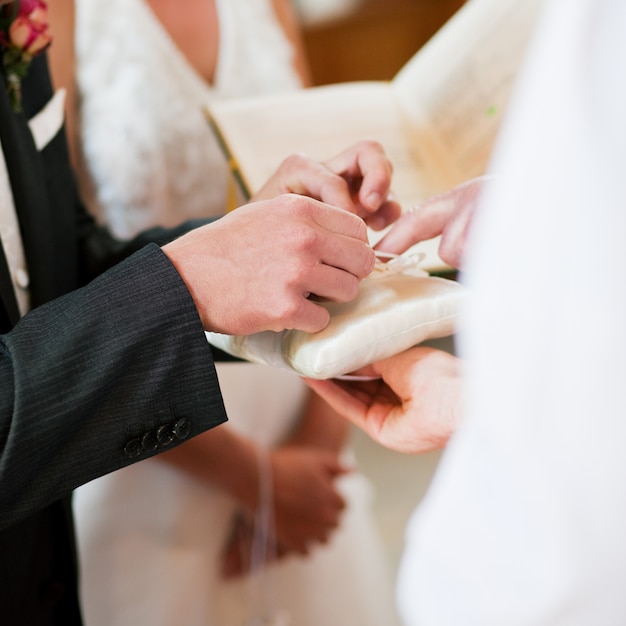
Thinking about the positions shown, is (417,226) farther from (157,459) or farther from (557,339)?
(157,459)

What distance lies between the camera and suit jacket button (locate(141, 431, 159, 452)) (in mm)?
574

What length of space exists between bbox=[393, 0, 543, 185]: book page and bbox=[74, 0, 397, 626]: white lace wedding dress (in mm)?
441

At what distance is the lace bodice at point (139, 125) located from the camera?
1.14 m

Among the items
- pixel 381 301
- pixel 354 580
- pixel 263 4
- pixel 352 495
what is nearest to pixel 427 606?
pixel 381 301

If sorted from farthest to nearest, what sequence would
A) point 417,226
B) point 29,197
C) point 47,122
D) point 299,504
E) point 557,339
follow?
point 299,504, point 47,122, point 29,197, point 417,226, point 557,339

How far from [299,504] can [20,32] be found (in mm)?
747

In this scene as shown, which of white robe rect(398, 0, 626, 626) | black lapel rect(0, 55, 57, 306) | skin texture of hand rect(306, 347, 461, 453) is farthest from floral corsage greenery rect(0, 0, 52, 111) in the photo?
white robe rect(398, 0, 626, 626)

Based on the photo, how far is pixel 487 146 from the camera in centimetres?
86

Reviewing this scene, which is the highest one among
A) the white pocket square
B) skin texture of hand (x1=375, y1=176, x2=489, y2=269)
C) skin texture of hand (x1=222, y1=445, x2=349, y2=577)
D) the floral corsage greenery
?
the floral corsage greenery

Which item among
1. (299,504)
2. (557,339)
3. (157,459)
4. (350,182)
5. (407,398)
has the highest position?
(557,339)

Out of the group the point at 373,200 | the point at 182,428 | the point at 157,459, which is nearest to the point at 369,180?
the point at 373,200

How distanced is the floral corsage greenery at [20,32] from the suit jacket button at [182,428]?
0.43m

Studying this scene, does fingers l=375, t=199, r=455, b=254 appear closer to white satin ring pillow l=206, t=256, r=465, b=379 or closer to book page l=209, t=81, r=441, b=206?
white satin ring pillow l=206, t=256, r=465, b=379

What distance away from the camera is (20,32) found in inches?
29.5
